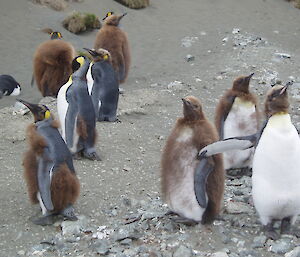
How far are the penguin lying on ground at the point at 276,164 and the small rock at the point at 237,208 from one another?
0.29 m

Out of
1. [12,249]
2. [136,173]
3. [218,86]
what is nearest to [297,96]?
[218,86]

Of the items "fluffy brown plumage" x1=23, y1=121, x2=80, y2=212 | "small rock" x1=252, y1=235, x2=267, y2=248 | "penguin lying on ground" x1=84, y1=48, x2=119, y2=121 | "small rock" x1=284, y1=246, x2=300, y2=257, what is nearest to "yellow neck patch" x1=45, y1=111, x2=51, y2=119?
"fluffy brown plumage" x1=23, y1=121, x2=80, y2=212

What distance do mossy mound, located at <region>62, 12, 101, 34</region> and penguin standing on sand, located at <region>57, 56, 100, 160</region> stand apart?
603 cm

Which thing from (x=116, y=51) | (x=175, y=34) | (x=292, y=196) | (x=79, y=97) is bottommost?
(x=175, y=34)

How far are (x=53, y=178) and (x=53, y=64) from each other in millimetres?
3776

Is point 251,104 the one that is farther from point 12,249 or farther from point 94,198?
point 12,249

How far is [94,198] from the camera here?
4.59 m

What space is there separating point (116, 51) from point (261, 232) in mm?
4948

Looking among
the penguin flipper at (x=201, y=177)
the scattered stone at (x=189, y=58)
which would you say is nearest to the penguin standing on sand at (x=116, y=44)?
the scattered stone at (x=189, y=58)

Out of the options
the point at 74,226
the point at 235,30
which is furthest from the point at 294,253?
the point at 235,30

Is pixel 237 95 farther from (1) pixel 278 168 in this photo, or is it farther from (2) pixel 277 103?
(1) pixel 278 168

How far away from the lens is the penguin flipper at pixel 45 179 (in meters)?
3.96

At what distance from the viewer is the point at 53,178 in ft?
13.1

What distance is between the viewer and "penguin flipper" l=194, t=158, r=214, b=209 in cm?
370
